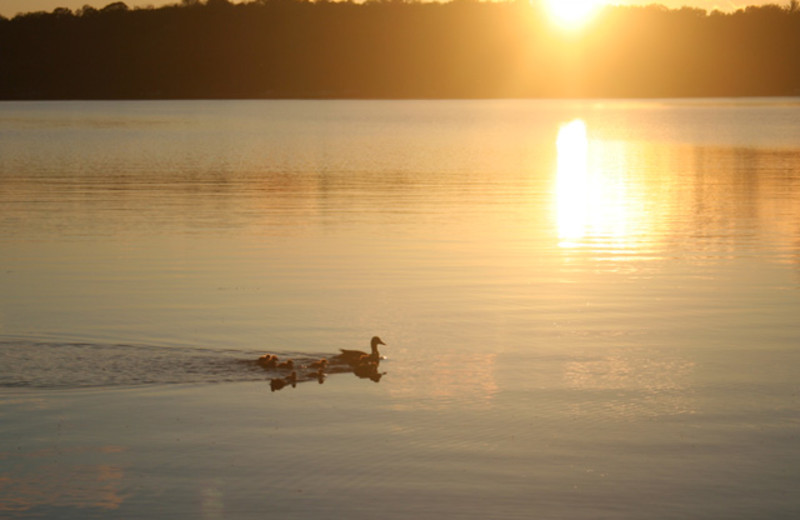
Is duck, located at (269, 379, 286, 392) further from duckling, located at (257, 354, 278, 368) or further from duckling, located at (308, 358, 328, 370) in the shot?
duckling, located at (308, 358, 328, 370)

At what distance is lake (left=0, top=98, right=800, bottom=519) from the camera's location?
1163 cm

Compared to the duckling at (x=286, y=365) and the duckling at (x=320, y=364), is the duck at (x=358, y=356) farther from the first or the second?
the duckling at (x=286, y=365)

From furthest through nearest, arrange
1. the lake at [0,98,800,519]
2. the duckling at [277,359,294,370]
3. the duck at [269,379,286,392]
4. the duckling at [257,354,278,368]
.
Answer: the duckling at [257,354,278,368], the duckling at [277,359,294,370], the duck at [269,379,286,392], the lake at [0,98,800,519]

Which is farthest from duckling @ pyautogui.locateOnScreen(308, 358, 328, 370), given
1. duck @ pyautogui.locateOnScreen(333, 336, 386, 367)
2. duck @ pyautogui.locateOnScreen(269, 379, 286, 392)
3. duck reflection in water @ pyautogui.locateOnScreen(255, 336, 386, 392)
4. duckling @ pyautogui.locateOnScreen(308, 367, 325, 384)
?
duck @ pyautogui.locateOnScreen(269, 379, 286, 392)

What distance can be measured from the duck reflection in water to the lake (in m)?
0.18

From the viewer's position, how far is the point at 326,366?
1644cm

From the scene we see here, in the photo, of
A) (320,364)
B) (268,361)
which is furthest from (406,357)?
(268,361)

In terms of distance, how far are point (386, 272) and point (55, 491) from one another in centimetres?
1347

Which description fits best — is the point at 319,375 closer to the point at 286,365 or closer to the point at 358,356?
the point at 286,365

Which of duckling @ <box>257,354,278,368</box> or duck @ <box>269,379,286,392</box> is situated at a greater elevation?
duckling @ <box>257,354,278,368</box>

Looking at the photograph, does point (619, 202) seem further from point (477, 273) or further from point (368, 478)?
point (368, 478)

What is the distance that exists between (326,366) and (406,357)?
1273mm

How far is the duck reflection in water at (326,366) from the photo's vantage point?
15.8 meters

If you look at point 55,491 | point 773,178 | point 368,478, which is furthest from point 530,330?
point 773,178
